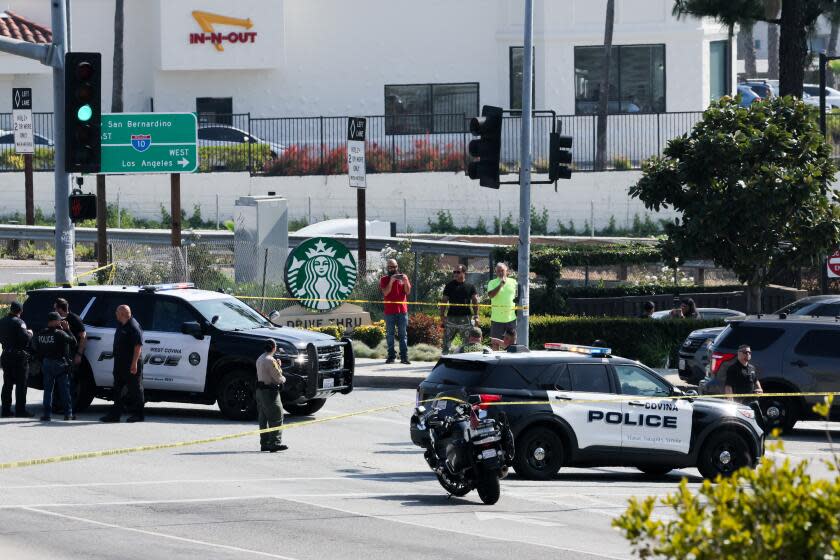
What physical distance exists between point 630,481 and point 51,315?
758 centimetres

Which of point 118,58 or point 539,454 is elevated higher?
point 118,58

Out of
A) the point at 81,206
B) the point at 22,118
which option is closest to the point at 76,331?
the point at 81,206

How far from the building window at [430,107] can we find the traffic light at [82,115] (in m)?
29.6

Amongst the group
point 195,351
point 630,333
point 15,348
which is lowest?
point 630,333

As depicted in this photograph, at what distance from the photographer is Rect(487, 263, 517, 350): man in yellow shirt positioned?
23859mm

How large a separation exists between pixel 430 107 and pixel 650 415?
1438 inches

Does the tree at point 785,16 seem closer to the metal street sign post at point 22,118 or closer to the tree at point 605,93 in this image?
the tree at point 605,93

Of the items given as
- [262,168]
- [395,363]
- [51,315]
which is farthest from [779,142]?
[262,168]

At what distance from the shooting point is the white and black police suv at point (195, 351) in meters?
19.8

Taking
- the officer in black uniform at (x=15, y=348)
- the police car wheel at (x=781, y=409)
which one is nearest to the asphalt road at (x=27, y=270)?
the officer in black uniform at (x=15, y=348)

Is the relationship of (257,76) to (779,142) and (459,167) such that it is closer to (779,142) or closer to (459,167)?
(459,167)

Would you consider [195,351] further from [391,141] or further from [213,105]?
[213,105]

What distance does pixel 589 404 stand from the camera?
1638 centimetres

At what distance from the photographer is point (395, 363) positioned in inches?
1000
